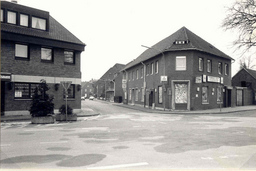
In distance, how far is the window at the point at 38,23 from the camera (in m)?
20.2

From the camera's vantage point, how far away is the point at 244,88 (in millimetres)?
37688

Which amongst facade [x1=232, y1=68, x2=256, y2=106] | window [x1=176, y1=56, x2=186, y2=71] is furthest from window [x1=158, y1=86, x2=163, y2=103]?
facade [x1=232, y1=68, x2=256, y2=106]

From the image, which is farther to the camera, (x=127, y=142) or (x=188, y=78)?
(x=188, y=78)

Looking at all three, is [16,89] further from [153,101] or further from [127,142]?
[153,101]

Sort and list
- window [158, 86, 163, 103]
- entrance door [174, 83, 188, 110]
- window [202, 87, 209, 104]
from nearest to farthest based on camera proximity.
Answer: entrance door [174, 83, 188, 110]
window [202, 87, 209, 104]
window [158, 86, 163, 103]

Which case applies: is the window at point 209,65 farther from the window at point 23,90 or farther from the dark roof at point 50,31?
the window at point 23,90

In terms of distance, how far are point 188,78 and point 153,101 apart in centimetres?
622

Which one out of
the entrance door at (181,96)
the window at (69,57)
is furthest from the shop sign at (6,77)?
the entrance door at (181,96)

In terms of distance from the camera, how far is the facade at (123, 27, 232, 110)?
85.9 ft

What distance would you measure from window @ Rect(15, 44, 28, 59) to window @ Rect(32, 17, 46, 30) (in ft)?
7.48

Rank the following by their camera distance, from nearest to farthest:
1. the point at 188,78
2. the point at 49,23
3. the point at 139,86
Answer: the point at 49,23 → the point at 188,78 → the point at 139,86

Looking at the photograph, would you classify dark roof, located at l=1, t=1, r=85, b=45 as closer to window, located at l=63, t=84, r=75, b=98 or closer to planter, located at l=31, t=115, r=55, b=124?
window, located at l=63, t=84, r=75, b=98

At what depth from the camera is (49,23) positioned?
21891 mm

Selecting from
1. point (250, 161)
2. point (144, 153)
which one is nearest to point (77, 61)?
point (144, 153)
